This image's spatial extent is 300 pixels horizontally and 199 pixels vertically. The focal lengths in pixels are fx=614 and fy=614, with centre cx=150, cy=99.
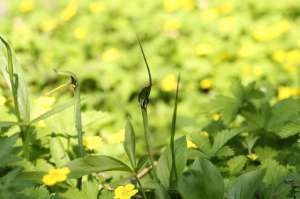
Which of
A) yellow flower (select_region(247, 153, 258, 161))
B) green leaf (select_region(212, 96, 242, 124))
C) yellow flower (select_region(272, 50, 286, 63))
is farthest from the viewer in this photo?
yellow flower (select_region(272, 50, 286, 63))

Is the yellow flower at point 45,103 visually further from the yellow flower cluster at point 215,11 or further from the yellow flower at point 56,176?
the yellow flower cluster at point 215,11

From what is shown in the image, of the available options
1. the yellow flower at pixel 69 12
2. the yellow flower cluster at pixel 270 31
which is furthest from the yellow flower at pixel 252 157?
the yellow flower at pixel 69 12

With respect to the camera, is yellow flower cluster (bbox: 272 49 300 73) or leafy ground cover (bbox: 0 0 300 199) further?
yellow flower cluster (bbox: 272 49 300 73)

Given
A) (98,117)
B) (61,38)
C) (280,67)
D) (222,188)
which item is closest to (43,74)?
(61,38)

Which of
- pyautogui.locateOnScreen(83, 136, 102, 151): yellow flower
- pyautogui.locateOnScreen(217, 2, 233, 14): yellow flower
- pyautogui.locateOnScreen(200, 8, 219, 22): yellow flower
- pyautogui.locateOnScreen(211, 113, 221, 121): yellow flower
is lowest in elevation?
pyautogui.locateOnScreen(83, 136, 102, 151): yellow flower

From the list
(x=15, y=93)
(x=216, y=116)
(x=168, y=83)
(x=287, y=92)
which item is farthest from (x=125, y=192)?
(x=168, y=83)

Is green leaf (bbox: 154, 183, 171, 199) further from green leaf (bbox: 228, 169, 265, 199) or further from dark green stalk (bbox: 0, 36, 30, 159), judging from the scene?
dark green stalk (bbox: 0, 36, 30, 159)

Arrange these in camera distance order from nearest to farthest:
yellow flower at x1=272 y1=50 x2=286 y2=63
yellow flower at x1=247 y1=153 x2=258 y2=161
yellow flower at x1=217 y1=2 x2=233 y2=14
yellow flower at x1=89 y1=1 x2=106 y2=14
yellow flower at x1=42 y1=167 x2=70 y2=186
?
yellow flower at x1=42 y1=167 x2=70 y2=186 → yellow flower at x1=247 y1=153 x2=258 y2=161 → yellow flower at x1=272 y1=50 x2=286 y2=63 → yellow flower at x1=217 y1=2 x2=233 y2=14 → yellow flower at x1=89 y1=1 x2=106 y2=14

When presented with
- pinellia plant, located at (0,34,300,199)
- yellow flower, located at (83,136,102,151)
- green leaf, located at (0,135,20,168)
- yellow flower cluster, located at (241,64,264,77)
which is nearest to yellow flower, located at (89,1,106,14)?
yellow flower cluster, located at (241,64,264,77)

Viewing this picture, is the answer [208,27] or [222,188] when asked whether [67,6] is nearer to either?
[208,27]

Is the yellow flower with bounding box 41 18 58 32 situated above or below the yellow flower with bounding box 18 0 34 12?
below
